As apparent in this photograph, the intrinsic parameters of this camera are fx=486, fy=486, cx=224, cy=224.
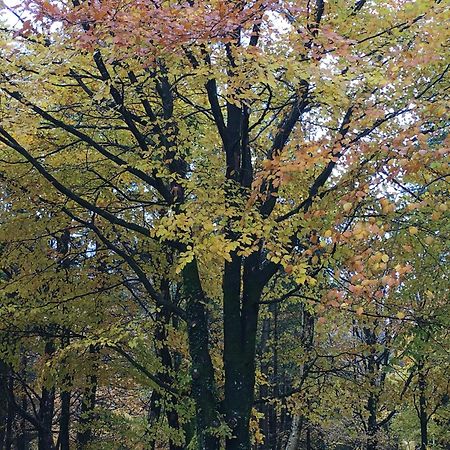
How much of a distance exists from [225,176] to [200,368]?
2338mm

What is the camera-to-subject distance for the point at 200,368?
573 centimetres

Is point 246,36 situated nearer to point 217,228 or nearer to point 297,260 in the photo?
point 217,228

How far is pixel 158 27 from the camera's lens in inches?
152

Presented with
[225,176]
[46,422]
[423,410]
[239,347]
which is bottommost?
[46,422]

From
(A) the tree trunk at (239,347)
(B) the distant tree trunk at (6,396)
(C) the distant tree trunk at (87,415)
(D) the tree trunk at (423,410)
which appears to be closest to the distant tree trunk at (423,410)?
(D) the tree trunk at (423,410)

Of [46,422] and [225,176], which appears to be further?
[46,422]

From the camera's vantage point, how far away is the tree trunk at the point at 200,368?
539 centimetres

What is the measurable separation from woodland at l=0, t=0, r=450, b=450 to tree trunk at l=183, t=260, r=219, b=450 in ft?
0.08

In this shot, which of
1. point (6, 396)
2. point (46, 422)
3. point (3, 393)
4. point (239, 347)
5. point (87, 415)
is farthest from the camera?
point (3, 393)

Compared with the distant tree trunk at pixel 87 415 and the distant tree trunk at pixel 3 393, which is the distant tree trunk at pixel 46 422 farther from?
the distant tree trunk at pixel 3 393

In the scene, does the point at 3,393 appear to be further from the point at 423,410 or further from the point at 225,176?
the point at 423,410

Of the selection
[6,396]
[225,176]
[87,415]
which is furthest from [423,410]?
[6,396]

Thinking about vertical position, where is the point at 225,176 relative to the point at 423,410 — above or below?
above

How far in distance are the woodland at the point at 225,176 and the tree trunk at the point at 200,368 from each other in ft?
0.08
